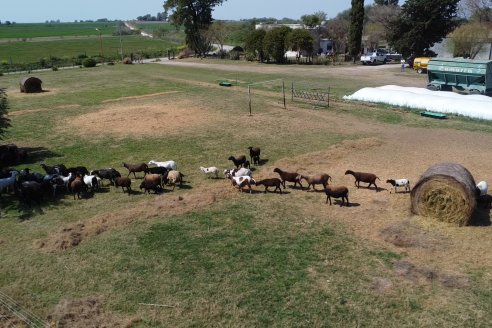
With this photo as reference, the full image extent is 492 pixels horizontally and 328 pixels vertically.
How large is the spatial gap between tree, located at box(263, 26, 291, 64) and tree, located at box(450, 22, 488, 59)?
2041cm

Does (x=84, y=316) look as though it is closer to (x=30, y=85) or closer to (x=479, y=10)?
(x=30, y=85)

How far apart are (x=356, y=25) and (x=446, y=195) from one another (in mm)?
48985

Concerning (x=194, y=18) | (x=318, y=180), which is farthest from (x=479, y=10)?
(x=318, y=180)

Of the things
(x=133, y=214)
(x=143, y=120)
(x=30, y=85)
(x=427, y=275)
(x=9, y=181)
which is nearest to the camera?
(x=427, y=275)

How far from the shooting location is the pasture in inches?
355

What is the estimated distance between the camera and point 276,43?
57031 mm

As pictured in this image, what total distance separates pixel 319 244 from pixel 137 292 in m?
4.84

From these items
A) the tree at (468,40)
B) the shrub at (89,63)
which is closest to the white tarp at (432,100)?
the tree at (468,40)

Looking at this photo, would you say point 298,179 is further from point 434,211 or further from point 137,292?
point 137,292

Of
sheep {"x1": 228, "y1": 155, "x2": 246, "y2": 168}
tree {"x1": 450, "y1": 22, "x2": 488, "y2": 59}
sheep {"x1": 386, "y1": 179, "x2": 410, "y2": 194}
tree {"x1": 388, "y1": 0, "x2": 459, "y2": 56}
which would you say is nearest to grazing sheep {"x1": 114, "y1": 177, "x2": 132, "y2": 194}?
sheep {"x1": 228, "y1": 155, "x2": 246, "y2": 168}

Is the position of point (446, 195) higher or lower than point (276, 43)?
lower

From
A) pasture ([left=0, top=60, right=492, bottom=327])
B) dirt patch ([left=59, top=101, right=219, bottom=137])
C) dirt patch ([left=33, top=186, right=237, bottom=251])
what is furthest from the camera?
dirt patch ([left=59, top=101, right=219, bottom=137])

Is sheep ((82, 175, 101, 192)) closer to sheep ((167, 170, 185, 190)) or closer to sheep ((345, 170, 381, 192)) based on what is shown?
sheep ((167, 170, 185, 190))

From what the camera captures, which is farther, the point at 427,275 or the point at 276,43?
the point at 276,43
